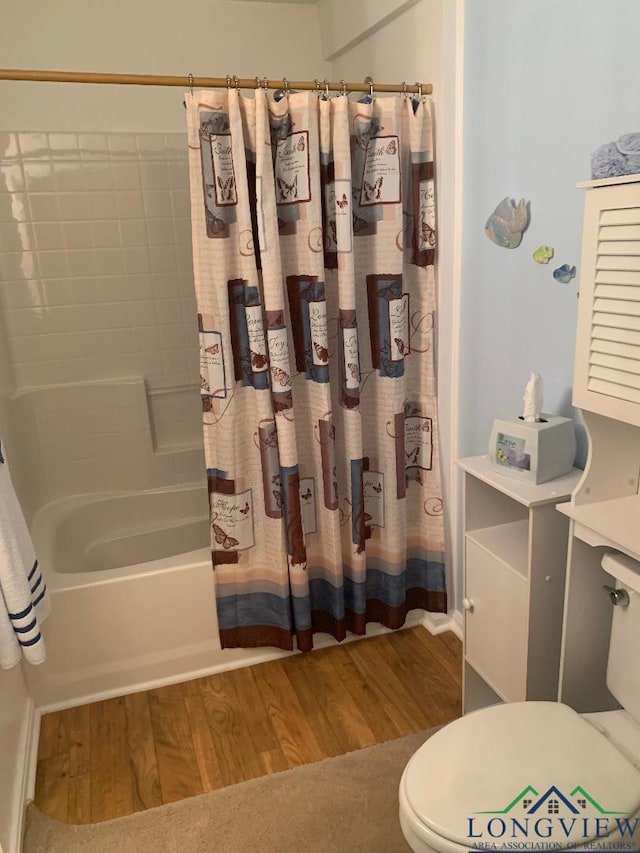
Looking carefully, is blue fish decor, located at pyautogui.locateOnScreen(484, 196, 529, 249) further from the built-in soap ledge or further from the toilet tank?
the built-in soap ledge

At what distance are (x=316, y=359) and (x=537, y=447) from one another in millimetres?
760

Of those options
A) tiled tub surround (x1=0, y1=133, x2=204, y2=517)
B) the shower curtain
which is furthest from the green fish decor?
tiled tub surround (x1=0, y1=133, x2=204, y2=517)

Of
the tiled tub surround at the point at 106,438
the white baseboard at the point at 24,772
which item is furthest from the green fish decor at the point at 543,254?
the white baseboard at the point at 24,772

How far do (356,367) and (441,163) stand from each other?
2.34 feet

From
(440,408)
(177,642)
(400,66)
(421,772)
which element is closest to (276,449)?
(440,408)

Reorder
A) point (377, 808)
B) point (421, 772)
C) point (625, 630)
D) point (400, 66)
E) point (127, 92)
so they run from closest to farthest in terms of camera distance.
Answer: point (421, 772), point (625, 630), point (377, 808), point (400, 66), point (127, 92)

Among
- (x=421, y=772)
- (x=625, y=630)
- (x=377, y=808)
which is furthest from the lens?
(x=377, y=808)

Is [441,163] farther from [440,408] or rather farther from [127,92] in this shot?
[127,92]

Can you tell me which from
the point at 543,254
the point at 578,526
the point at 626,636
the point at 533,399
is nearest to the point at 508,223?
the point at 543,254

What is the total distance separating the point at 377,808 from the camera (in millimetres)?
1659

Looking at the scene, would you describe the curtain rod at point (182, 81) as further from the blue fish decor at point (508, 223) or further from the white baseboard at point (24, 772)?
the white baseboard at point (24, 772)

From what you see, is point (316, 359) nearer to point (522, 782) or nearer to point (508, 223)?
point (508, 223)

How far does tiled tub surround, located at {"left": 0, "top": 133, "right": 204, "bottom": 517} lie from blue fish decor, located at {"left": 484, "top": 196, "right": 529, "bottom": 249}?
1.45 metres

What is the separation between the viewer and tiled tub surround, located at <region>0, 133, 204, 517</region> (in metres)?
2.58
